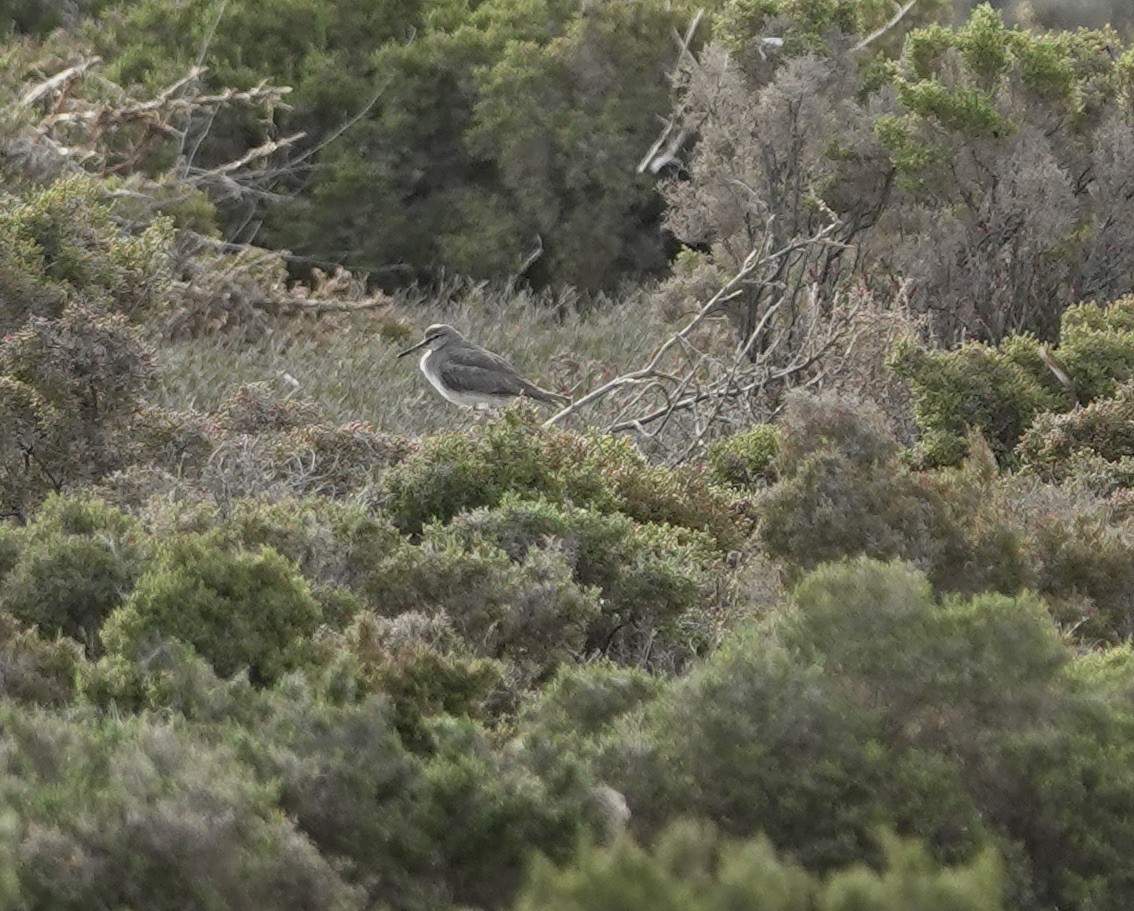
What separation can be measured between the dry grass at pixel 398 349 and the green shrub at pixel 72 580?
3.74m

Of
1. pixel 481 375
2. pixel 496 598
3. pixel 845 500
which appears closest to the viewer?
pixel 496 598

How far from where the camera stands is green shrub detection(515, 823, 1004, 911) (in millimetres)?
2744

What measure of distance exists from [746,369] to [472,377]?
4.49ft

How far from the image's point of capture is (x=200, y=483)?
6738mm

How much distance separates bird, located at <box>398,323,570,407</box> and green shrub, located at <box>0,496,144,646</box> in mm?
4630

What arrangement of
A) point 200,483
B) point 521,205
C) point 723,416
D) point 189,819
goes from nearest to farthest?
point 189,819, point 200,483, point 723,416, point 521,205

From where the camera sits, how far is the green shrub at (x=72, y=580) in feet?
17.3

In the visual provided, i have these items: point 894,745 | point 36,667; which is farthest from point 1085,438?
point 36,667

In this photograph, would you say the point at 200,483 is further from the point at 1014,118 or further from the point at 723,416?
the point at 1014,118

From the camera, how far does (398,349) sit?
13305mm

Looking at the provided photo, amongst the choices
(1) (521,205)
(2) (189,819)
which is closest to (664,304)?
(1) (521,205)

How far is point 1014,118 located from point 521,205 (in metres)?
6.33

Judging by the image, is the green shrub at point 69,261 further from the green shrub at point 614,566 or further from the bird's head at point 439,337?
the bird's head at point 439,337

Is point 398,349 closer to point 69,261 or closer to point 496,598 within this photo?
point 69,261
